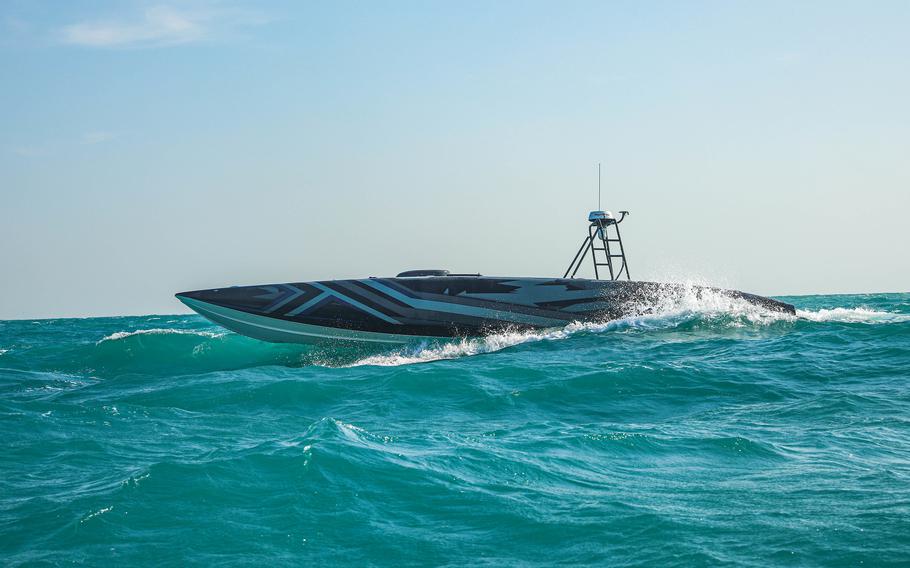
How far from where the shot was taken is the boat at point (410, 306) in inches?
752

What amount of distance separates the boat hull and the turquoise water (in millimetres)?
4178

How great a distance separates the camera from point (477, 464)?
7.52m

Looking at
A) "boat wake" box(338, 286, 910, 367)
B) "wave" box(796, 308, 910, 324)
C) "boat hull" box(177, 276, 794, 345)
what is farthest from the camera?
"wave" box(796, 308, 910, 324)

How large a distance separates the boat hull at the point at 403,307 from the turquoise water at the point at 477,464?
13.7ft

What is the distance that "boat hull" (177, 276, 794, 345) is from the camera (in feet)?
62.6

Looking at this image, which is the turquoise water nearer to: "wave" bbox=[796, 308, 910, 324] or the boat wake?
the boat wake

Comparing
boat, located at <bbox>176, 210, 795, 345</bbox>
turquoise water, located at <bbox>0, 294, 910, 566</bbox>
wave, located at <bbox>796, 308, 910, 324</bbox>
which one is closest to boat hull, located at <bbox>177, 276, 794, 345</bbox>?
boat, located at <bbox>176, 210, 795, 345</bbox>

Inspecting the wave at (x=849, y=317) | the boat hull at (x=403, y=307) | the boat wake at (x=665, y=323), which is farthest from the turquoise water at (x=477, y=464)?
the wave at (x=849, y=317)

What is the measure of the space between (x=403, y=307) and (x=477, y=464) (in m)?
12.2

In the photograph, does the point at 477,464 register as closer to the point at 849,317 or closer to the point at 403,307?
the point at 403,307

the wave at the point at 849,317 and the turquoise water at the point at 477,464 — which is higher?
the wave at the point at 849,317

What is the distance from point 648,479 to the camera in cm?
710

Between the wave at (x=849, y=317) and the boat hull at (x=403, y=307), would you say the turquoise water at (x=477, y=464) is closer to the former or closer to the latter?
the boat hull at (x=403, y=307)

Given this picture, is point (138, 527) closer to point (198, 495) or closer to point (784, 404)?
point (198, 495)
